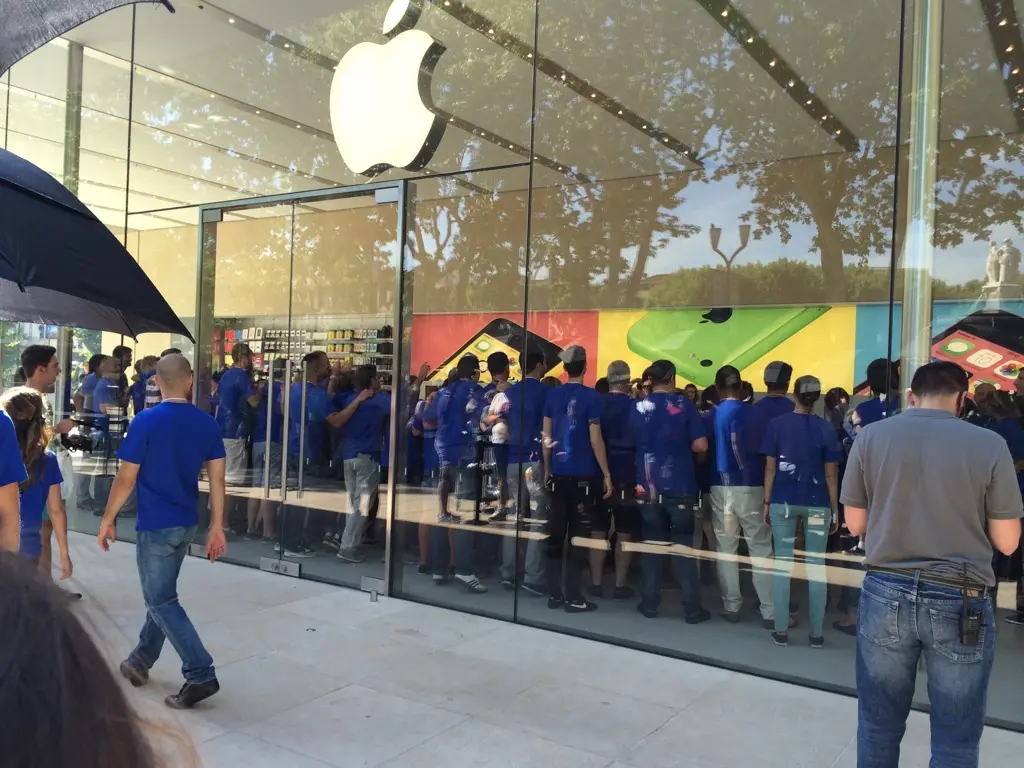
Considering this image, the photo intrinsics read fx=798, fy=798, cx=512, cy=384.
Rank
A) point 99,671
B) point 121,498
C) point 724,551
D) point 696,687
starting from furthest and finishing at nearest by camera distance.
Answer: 1. point 724,551
2. point 696,687
3. point 121,498
4. point 99,671

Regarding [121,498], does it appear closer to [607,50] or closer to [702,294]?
[702,294]

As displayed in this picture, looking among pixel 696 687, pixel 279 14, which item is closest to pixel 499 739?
pixel 696 687

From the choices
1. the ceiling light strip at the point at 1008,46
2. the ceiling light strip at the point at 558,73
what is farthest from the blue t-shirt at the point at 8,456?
the ceiling light strip at the point at 1008,46

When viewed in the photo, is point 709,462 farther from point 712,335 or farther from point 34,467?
point 34,467

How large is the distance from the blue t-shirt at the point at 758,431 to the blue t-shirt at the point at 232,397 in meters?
4.64

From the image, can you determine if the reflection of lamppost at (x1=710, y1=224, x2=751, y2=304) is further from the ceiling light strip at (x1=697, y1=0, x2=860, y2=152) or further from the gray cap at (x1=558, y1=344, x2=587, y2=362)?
the gray cap at (x1=558, y1=344, x2=587, y2=362)

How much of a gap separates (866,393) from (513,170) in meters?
3.22

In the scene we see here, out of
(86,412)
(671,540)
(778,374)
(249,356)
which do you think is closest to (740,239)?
(778,374)

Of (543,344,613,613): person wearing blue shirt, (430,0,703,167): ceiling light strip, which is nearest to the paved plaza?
(543,344,613,613): person wearing blue shirt

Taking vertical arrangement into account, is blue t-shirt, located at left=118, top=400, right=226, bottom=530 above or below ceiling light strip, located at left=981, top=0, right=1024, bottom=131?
below

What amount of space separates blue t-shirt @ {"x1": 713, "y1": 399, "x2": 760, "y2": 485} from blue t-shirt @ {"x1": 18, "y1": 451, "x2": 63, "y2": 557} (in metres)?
4.24

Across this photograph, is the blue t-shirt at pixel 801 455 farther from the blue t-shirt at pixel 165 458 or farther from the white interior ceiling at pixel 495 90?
the blue t-shirt at pixel 165 458

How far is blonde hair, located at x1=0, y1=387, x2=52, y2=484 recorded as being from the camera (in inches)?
156

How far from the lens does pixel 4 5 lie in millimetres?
2248
